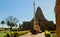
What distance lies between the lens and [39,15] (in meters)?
38.1

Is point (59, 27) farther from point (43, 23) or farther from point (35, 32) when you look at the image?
point (43, 23)

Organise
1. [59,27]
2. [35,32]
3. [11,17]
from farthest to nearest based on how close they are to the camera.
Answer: [11,17]
[35,32]
[59,27]

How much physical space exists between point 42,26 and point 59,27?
116ft

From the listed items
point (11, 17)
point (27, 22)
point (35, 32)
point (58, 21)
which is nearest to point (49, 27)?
point (27, 22)

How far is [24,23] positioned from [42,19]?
579 centimetres

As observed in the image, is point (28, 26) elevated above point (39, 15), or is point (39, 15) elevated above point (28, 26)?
point (39, 15)

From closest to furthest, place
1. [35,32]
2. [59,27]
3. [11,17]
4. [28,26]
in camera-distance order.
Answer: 1. [59,27]
2. [35,32]
3. [28,26]
4. [11,17]

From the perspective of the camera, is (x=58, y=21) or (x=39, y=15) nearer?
(x=58, y=21)

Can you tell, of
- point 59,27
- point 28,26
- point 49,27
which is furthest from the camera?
point 28,26

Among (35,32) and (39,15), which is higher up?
(39,15)

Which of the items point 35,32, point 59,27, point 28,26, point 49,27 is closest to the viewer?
point 59,27

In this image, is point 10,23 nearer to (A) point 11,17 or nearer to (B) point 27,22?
(A) point 11,17

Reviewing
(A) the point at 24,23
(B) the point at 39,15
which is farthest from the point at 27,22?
(B) the point at 39,15

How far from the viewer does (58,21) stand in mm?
1405
